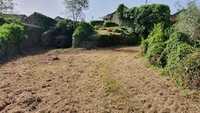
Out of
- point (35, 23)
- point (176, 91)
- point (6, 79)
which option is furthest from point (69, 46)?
point (176, 91)

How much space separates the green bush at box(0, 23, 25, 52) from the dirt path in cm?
506

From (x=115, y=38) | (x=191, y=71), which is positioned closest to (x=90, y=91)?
(x=191, y=71)

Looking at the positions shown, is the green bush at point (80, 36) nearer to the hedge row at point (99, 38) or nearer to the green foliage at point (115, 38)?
the hedge row at point (99, 38)

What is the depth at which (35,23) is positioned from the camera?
40.2 meters

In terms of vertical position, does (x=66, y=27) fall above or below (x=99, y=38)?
above

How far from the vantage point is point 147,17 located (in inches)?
1419

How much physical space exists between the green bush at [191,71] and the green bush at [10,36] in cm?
1300

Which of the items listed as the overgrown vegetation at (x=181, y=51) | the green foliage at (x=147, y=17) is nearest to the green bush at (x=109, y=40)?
the green foliage at (x=147, y=17)

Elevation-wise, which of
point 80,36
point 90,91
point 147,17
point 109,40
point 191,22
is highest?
point 147,17

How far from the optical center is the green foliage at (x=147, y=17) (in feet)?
116

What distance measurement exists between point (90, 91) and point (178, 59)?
12.6 feet

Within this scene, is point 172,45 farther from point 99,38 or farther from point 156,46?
point 99,38

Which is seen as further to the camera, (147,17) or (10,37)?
(147,17)

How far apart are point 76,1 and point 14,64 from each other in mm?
21899
